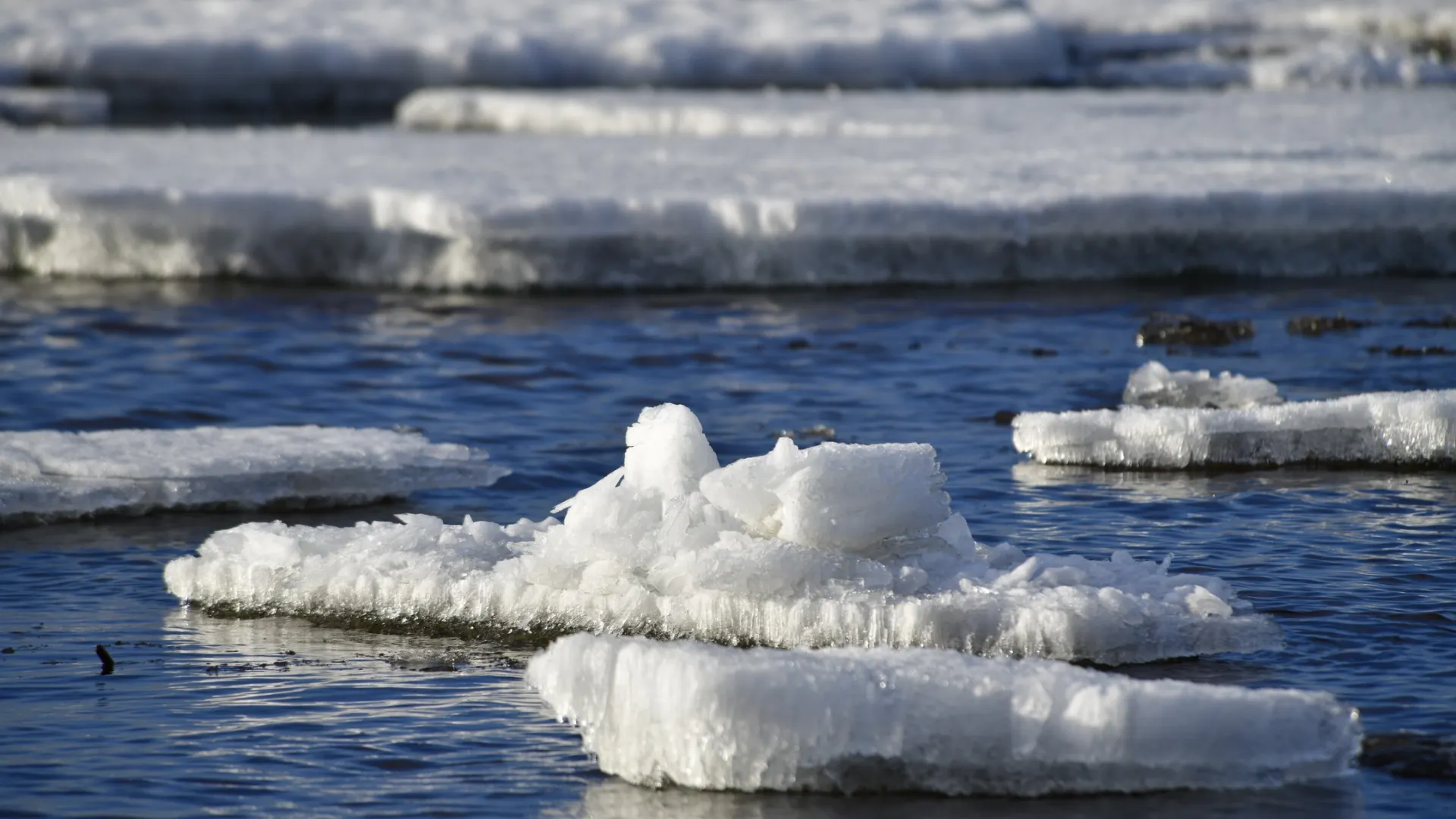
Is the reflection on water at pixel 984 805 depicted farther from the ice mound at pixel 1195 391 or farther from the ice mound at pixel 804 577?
the ice mound at pixel 1195 391

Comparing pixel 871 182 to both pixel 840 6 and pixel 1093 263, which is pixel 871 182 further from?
pixel 840 6

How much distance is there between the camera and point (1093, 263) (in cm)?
1266

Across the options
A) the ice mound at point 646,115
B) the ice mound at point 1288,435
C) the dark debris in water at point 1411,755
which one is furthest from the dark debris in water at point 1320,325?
the dark debris in water at point 1411,755

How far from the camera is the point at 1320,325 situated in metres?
10.9

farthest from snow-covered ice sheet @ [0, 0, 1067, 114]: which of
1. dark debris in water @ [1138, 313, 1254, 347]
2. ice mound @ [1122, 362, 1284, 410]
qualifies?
ice mound @ [1122, 362, 1284, 410]

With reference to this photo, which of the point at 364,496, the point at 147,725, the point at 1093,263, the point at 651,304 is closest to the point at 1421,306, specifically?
the point at 1093,263

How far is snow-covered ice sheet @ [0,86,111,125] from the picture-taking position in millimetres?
19375

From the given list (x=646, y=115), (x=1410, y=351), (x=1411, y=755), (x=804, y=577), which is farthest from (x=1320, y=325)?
(x=646, y=115)

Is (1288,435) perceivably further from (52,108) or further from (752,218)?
(52,108)

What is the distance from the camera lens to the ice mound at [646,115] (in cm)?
1702

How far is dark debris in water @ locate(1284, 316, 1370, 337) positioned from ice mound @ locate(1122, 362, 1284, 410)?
170 centimetres

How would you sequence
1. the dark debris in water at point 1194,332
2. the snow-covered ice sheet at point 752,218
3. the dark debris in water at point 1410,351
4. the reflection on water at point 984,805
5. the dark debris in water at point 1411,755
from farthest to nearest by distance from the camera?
the snow-covered ice sheet at point 752,218 < the dark debris in water at point 1194,332 < the dark debris in water at point 1410,351 < the dark debris in water at point 1411,755 < the reflection on water at point 984,805

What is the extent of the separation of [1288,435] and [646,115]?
10.9m

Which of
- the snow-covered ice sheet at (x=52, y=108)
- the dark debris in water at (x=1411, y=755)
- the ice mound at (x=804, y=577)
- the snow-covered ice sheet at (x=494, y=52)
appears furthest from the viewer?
the snow-covered ice sheet at (x=494, y=52)
